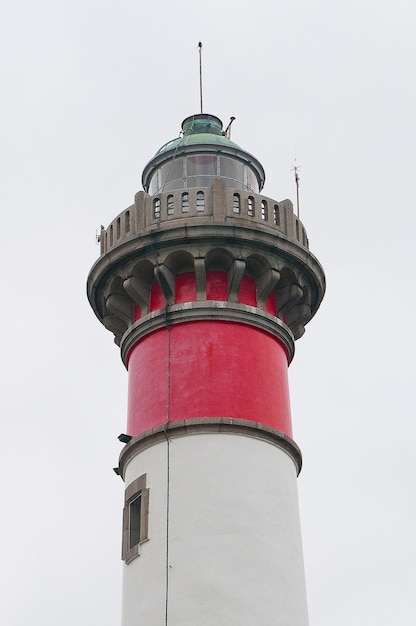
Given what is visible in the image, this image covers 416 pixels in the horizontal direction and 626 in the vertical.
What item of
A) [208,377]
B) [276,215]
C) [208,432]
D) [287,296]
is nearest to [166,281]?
[208,377]

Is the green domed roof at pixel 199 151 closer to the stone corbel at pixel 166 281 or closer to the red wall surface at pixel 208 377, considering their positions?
the stone corbel at pixel 166 281

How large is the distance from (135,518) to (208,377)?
2.85m

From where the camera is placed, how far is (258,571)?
18109mm

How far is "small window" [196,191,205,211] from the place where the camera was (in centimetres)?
2089

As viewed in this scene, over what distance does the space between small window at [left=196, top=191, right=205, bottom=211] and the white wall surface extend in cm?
452

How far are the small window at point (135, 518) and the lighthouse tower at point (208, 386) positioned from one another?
0.03 meters

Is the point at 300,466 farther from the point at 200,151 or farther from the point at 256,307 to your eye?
the point at 200,151

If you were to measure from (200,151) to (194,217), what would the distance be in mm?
2668

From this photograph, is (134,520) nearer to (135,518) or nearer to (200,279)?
(135,518)

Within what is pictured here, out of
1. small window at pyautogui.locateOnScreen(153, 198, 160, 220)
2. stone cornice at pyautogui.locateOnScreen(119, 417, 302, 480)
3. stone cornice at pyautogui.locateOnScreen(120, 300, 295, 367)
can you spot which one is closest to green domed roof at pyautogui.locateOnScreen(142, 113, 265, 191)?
small window at pyautogui.locateOnScreen(153, 198, 160, 220)

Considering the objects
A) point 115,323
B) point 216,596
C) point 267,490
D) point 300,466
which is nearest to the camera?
point 216,596

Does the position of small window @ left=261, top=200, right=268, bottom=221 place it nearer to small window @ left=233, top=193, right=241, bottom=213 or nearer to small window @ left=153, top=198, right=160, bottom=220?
small window @ left=233, top=193, right=241, bottom=213

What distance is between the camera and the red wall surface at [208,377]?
19547 millimetres

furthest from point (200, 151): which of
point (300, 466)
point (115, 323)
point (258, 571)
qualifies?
point (258, 571)
